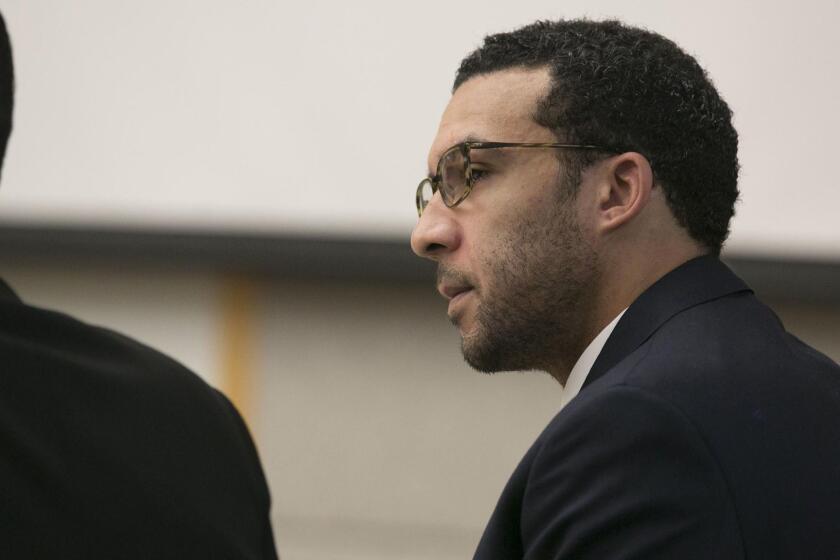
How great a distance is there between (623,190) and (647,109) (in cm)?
10

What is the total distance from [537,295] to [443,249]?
139 mm

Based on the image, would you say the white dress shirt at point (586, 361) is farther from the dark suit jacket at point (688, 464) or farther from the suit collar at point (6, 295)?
the suit collar at point (6, 295)

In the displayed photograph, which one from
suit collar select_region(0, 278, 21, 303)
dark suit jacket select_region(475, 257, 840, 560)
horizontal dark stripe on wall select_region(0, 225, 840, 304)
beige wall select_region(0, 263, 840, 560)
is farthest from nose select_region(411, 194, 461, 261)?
beige wall select_region(0, 263, 840, 560)

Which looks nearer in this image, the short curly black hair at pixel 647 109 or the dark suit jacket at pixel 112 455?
the dark suit jacket at pixel 112 455

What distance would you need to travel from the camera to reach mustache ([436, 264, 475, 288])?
1462 millimetres

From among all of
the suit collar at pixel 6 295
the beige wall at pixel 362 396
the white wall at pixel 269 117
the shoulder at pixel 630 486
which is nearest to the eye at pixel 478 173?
the shoulder at pixel 630 486

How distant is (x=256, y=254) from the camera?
9.02ft

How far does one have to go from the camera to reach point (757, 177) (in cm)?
249

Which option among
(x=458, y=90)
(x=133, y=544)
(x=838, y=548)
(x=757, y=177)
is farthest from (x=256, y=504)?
(x=757, y=177)

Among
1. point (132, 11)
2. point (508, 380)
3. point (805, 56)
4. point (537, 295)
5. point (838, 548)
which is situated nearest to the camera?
point (838, 548)

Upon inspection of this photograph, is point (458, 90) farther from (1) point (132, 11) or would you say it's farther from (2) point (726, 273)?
(1) point (132, 11)

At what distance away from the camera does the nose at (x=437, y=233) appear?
1480 mm

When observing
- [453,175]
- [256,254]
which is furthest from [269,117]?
[453,175]

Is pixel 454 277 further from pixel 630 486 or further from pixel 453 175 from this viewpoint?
pixel 630 486
